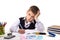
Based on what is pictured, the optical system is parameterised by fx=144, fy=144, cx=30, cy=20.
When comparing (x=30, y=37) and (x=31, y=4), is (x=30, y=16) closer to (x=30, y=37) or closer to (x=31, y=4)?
(x=31, y=4)

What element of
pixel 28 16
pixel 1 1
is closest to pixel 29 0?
pixel 28 16

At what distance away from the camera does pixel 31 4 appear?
1396mm

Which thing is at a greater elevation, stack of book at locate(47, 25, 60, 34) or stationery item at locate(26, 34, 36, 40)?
stack of book at locate(47, 25, 60, 34)

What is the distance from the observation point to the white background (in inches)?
55.1

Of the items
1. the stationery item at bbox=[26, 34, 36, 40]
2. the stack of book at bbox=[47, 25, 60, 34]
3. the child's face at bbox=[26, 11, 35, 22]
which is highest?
the child's face at bbox=[26, 11, 35, 22]

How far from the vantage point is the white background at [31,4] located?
1.40 m

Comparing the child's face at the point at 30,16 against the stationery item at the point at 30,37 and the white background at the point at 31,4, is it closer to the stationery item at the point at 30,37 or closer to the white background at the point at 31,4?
the white background at the point at 31,4

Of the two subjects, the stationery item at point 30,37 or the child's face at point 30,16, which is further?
the child's face at point 30,16

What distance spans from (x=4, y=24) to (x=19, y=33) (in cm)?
16

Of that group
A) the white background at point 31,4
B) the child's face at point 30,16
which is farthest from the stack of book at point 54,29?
the child's face at point 30,16

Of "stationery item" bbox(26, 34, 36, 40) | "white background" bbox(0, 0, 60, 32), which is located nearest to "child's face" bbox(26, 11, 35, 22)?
"white background" bbox(0, 0, 60, 32)

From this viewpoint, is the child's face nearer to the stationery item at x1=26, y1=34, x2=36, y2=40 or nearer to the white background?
the white background

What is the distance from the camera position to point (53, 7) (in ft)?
4.63

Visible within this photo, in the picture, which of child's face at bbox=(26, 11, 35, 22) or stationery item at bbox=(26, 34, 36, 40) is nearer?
stationery item at bbox=(26, 34, 36, 40)
